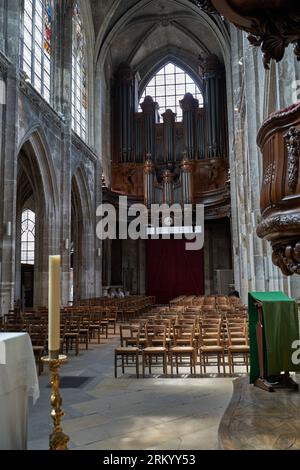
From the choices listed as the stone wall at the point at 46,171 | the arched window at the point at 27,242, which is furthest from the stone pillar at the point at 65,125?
the arched window at the point at 27,242

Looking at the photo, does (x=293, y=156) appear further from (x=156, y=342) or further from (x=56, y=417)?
(x=156, y=342)

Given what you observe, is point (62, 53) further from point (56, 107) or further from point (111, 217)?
point (111, 217)

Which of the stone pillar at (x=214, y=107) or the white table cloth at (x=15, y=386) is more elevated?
the stone pillar at (x=214, y=107)

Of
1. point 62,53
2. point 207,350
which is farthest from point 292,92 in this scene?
point 62,53

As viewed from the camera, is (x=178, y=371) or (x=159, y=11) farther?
(x=159, y=11)

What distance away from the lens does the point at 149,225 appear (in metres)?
25.7

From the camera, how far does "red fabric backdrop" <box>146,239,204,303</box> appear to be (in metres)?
27.8

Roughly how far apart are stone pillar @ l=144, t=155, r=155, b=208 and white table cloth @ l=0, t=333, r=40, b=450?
78.9ft

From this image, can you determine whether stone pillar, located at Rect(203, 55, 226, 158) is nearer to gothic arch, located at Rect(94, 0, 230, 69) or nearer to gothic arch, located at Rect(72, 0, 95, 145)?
gothic arch, located at Rect(94, 0, 230, 69)

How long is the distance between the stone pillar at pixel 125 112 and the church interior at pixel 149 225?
138 millimetres

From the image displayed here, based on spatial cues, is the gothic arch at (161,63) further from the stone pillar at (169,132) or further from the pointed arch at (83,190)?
the pointed arch at (83,190)

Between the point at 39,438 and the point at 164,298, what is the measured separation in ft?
80.3

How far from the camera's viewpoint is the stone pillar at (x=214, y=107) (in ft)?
90.3

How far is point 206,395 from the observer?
18.1 ft
